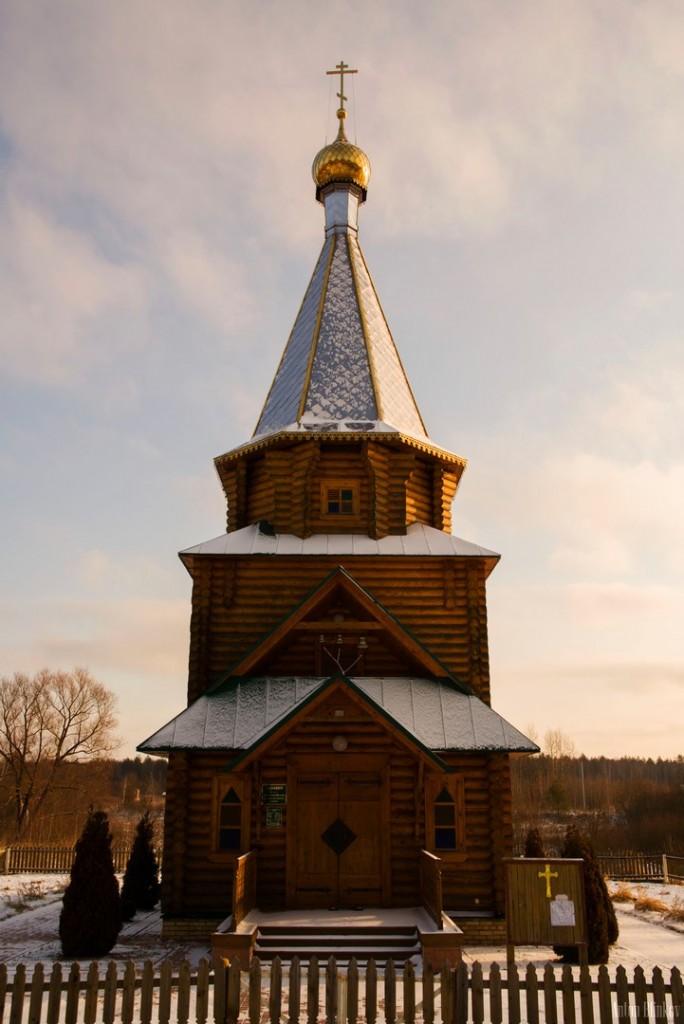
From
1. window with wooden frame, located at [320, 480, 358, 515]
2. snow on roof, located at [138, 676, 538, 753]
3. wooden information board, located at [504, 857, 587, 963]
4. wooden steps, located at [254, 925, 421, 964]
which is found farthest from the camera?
window with wooden frame, located at [320, 480, 358, 515]

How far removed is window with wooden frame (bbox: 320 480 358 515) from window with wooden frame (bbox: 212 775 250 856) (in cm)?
608

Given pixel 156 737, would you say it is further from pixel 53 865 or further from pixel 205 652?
pixel 53 865

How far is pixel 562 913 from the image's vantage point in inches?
418

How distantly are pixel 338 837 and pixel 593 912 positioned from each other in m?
4.04

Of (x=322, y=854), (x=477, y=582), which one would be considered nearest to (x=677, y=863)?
(x=477, y=582)

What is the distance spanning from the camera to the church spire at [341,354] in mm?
18328

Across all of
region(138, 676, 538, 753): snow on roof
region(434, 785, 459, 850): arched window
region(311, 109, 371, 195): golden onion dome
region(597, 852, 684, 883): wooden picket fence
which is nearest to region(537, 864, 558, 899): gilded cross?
region(138, 676, 538, 753): snow on roof

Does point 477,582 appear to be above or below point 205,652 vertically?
above

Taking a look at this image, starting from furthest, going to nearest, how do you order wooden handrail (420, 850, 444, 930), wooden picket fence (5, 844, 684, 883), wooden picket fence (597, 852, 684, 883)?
wooden picket fence (5, 844, 684, 883) < wooden picket fence (597, 852, 684, 883) < wooden handrail (420, 850, 444, 930)

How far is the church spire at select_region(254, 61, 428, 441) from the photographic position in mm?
18328

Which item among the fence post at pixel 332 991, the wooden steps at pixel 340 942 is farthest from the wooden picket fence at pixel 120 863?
the fence post at pixel 332 991

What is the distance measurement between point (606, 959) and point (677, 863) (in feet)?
56.6

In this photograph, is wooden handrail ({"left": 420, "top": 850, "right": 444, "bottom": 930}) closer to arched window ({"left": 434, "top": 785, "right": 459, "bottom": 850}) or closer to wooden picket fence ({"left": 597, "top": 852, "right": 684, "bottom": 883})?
arched window ({"left": 434, "top": 785, "right": 459, "bottom": 850})

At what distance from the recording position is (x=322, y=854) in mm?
13109
